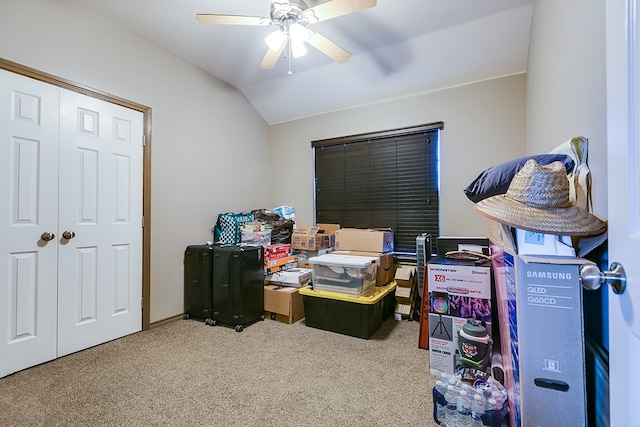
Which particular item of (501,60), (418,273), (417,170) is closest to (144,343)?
(418,273)

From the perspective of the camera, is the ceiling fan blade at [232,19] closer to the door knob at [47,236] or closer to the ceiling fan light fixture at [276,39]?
the ceiling fan light fixture at [276,39]

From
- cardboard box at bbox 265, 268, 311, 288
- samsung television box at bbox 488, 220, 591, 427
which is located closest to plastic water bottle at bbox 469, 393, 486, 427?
samsung television box at bbox 488, 220, 591, 427

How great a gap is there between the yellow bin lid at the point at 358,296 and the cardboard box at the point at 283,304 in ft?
0.70

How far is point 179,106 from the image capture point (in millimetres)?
3201

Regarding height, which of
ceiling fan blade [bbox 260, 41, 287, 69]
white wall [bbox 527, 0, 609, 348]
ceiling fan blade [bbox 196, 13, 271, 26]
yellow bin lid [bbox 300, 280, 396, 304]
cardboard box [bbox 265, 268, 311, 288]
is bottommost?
yellow bin lid [bbox 300, 280, 396, 304]

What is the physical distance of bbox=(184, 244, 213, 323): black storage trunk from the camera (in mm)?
3045

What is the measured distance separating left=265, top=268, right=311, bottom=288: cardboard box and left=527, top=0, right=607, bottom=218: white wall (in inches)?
96.3

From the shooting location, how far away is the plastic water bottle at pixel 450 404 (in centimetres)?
144

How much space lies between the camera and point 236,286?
9.45 ft

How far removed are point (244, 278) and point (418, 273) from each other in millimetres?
1800

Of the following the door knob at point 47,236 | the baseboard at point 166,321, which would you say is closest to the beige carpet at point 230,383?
the baseboard at point 166,321

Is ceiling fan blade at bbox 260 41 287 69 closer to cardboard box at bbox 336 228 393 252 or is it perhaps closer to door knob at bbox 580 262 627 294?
cardboard box at bbox 336 228 393 252

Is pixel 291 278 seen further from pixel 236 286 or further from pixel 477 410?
pixel 477 410

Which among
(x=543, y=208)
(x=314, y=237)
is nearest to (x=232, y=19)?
(x=543, y=208)
